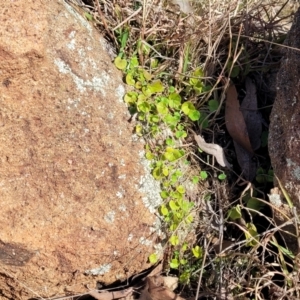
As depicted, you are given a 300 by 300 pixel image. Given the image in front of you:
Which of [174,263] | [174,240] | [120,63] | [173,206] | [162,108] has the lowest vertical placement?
[174,263]

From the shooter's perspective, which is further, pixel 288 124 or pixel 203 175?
pixel 203 175

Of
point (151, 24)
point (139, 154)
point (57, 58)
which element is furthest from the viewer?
point (151, 24)

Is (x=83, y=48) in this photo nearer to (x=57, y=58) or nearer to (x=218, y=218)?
(x=57, y=58)

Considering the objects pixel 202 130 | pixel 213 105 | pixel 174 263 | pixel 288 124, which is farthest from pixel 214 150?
pixel 174 263

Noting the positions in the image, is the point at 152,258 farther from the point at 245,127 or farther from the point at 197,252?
the point at 245,127

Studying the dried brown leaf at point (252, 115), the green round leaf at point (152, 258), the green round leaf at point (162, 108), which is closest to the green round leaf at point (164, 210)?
the green round leaf at point (152, 258)

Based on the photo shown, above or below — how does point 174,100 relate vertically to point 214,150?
above

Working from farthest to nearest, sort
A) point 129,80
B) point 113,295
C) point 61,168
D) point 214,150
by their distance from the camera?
point 214,150, point 129,80, point 113,295, point 61,168

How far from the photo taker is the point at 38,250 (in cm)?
195

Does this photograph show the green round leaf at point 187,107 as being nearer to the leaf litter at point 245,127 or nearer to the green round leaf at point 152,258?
the leaf litter at point 245,127

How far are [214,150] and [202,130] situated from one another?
4.7 inches

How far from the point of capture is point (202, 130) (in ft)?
8.06

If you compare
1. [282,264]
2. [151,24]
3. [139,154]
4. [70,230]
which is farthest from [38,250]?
[151,24]

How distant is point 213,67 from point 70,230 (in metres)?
1.07
